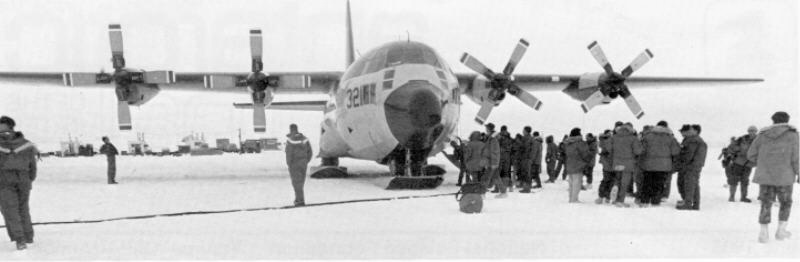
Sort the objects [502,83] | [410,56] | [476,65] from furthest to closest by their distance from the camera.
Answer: [502,83], [476,65], [410,56]

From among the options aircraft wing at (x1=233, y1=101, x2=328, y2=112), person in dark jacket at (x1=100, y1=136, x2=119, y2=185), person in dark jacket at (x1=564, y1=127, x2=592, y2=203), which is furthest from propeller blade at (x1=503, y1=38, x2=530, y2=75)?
person in dark jacket at (x1=100, y1=136, x2=119, y2=185)

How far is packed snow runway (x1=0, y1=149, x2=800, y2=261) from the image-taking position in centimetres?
632

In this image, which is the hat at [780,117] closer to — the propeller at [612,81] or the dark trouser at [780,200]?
the dark trouser at [780,200]

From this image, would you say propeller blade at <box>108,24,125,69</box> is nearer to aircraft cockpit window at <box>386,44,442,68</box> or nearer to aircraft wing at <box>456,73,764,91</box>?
aircraft cockpit window at <box>386,44,442,68</box>

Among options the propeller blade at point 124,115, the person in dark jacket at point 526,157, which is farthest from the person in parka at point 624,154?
the propeller blade at point 124,115

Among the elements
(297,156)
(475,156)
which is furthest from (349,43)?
(475,156)

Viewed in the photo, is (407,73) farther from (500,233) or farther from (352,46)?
(352,46)

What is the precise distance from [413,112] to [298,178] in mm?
3455

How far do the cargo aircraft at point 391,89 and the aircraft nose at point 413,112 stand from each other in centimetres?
2

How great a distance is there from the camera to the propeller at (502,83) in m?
17.1

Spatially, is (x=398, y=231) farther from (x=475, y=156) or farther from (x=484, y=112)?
(x=484, y=112)

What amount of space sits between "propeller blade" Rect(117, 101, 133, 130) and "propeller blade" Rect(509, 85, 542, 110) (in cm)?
1155

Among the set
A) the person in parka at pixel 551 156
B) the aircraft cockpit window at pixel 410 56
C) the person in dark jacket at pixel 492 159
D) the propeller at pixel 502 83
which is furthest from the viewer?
the propeller at pixel 502 83

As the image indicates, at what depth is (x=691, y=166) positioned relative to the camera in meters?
9.93
